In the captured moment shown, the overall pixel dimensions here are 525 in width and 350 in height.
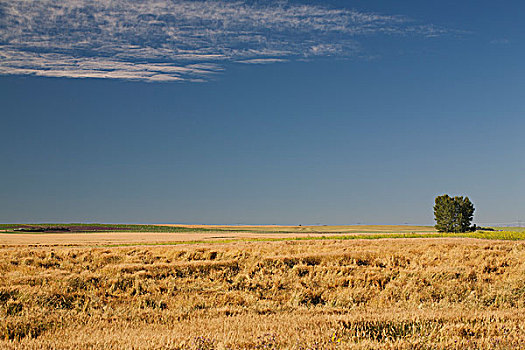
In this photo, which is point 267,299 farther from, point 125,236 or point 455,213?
point 455,213

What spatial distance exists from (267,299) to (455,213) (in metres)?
89.3

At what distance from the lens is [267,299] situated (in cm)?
1720

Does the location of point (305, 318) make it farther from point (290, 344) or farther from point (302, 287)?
point (302, 287)

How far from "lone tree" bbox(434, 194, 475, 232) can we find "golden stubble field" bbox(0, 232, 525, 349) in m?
72.1

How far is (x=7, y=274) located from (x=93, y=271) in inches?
139

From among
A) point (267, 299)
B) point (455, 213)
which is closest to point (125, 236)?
point (267, 299)

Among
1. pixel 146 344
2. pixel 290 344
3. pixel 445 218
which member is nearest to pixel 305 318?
pixel 290 344

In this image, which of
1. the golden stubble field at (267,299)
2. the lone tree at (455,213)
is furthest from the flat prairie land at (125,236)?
the golden stubble field at (267,299)

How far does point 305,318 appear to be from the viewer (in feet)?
38.0

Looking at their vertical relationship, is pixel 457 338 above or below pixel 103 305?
above

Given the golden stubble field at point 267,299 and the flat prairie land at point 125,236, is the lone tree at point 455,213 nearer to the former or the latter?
the flat prairie land at point 125,236

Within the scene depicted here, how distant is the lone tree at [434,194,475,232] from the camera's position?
3750 inches

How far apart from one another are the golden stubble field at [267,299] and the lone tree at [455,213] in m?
72.1

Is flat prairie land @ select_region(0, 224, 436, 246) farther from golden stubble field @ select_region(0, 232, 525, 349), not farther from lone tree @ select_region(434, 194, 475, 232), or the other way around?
golden stubble field @ select_region(0, 232, 525, 349)
